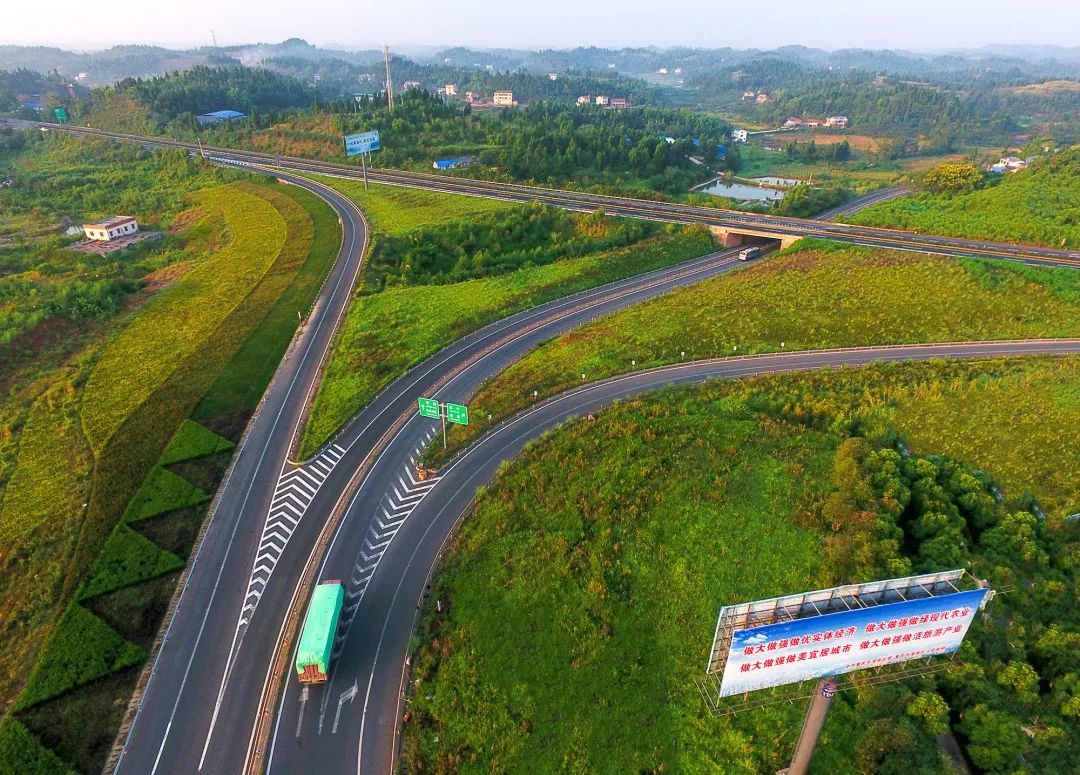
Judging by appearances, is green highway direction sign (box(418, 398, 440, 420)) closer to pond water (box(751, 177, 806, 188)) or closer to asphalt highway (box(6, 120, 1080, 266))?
asphalt highway (box(6, 120, 1080, 266))

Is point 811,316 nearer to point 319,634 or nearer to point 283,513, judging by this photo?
point 283,513

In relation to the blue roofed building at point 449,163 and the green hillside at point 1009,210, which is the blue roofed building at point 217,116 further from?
the green hillside at point 1009,210

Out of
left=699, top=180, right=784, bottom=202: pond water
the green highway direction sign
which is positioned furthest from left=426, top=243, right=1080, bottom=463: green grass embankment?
left=699, top=180, right=784, bottom=202: pond water

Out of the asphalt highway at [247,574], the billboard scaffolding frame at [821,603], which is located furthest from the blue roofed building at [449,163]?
the billboard scaffolding frame at [821,603]

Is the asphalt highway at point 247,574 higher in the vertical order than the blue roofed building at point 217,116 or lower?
lower

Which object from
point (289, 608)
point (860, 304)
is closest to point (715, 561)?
point (289, 608)
